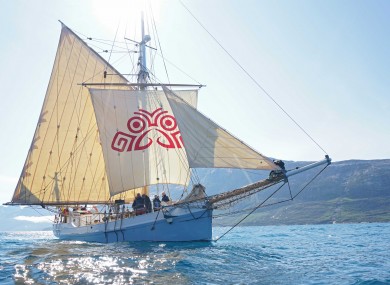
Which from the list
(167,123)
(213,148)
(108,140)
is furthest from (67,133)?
(213,148)

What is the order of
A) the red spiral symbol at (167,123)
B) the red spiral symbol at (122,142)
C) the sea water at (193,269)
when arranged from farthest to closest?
the red spiral symbol at (167,123), the red spiral symbol at (122,142), the sea water at (193,269)

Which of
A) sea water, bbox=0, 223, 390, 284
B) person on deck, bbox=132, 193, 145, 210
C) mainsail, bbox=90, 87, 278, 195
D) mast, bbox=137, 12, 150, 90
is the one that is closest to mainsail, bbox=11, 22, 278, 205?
mainsail, bbox=90, 87, 278, 195

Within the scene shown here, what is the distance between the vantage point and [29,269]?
69.9 feet

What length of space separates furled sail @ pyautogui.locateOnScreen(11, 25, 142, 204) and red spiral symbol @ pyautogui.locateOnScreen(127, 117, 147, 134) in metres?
8.32

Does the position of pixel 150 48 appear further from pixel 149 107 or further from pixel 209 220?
pixel 209 220

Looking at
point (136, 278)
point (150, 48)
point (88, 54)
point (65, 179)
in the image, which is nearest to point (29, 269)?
point (136, 278)

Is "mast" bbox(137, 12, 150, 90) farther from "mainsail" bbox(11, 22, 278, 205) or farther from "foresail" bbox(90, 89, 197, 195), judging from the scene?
"foresail" bbox(90, 89, 197, 195)

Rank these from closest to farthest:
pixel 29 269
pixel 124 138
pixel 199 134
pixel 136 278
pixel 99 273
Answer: pixel 136 278
pixel 99 273
pixel 29 269
pixel 199 134
pixel 124 138

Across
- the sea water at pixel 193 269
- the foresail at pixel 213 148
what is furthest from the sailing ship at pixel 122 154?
the sea water at pixel 193 269

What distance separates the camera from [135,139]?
135 ft

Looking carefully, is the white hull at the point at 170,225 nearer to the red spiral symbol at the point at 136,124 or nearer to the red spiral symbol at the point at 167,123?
the red spiral symbol at the point at 136,124

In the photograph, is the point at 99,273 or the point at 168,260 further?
the point at 168,260

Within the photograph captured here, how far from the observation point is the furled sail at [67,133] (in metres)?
47.5

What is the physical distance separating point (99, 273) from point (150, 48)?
3693cm
